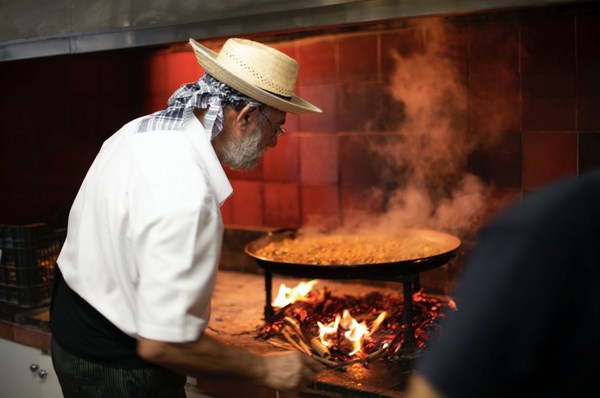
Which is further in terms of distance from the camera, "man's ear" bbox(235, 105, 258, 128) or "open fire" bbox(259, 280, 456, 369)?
"open fire" bbox(259, 280, 456, 369)

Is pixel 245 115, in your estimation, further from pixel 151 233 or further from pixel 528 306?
pixel 528 306

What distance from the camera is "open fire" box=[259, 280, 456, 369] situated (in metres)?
3.30

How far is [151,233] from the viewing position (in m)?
2.09

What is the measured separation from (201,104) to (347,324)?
1588 mm

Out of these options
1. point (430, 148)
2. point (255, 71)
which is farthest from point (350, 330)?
point (255, 71)

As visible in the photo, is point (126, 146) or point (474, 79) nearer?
point (126, 146)

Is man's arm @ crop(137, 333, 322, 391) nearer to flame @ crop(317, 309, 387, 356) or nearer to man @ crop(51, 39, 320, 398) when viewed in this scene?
man @ crop(51, 39, 320, 398)

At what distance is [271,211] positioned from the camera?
198 inches

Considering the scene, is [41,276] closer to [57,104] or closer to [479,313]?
[57,104]

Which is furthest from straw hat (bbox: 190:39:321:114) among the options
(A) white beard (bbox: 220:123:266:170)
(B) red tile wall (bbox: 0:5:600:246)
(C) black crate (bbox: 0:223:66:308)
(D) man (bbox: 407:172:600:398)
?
(C) black crate (bbox: 0:223:66:308)

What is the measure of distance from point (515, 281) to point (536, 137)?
3.00 m

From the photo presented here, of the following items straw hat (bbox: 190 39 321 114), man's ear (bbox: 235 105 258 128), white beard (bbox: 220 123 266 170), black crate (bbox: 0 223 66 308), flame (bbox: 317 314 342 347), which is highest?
straw hat (bbox: 190 39 321 114)

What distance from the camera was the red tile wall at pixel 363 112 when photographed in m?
3.80

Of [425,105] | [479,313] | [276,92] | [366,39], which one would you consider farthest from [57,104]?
[479,313]
